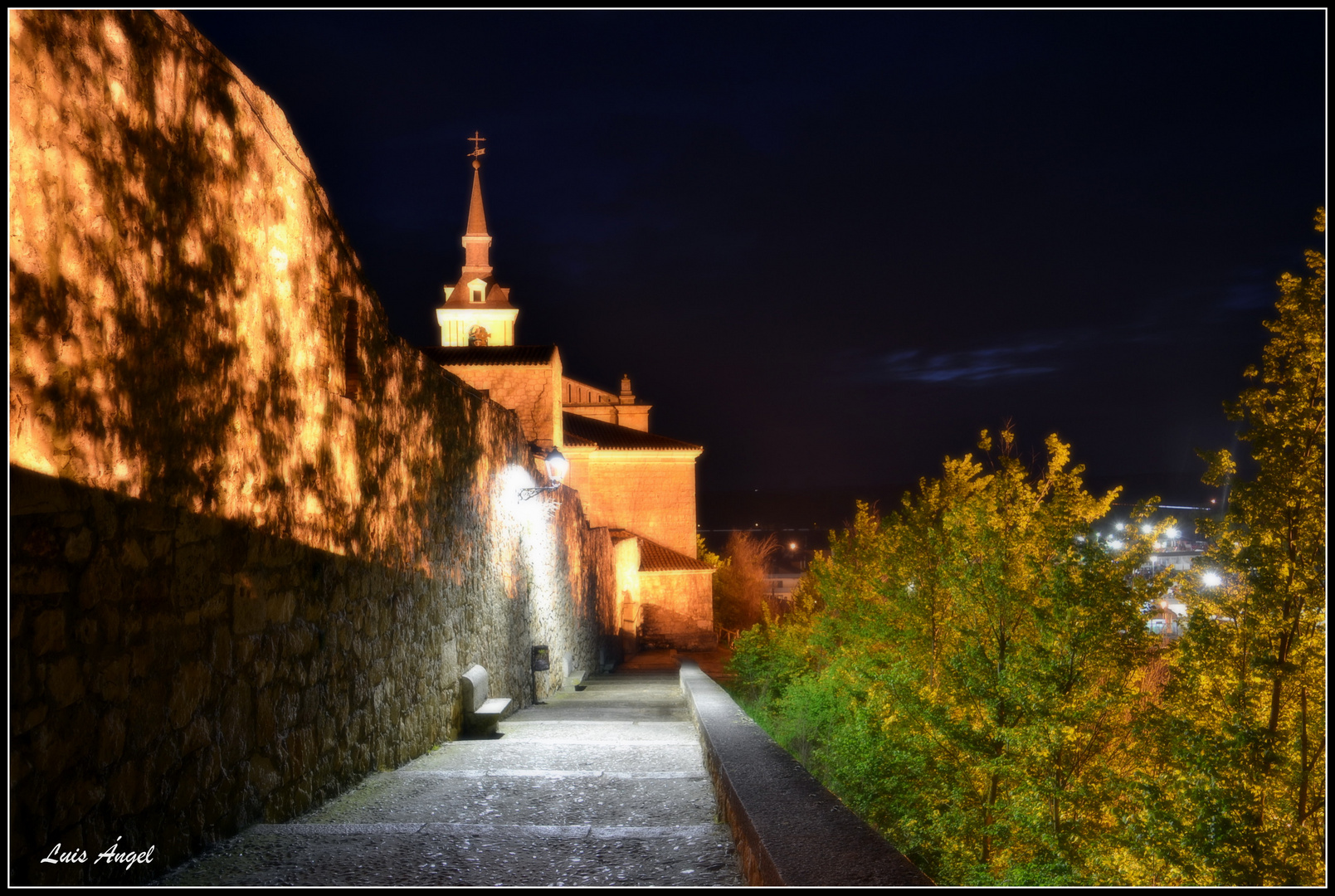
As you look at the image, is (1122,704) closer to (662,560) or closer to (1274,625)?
(1274,625)

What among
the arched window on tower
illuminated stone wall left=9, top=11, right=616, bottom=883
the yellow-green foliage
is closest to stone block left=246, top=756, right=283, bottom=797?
illuminated stone wall left=9, top=11, right=616, bottom=883

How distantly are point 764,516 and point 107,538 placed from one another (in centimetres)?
10496

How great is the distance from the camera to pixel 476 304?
4275 cm

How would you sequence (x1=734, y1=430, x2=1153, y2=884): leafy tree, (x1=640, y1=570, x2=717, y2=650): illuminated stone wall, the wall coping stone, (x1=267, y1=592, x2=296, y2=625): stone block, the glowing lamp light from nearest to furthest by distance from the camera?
the wall coping stone
(x1=267, y1=592, x2=296, y2=625): stone block
the glowing lamp light
(x1=734, y1=430, x2=1153, y2=884): leafy tree
(x1=640, y1=570, x2=717, y2=650): illuminated stone wall

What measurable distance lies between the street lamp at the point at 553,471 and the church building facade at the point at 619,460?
8.36 m

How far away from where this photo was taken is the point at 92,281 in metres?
2.32

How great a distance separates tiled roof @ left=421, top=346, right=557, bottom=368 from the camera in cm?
1859

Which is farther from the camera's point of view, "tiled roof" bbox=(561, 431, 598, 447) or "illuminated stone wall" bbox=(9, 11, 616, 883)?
"tiled roof" bbox=(561, 431, 598, 447)

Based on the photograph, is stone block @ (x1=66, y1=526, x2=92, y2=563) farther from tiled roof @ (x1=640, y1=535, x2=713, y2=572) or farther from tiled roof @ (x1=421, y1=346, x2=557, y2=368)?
tiled roof @ (x1=640, y1=535, x2=713, y2=572)

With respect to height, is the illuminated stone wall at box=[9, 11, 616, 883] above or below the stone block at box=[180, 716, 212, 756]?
above

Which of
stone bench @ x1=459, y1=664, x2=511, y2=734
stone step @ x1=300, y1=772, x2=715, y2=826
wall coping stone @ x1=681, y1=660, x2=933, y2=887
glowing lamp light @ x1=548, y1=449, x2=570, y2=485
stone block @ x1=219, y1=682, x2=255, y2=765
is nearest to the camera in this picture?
wall coping stone @ x1=681, y1=660, x2=933, y2=887

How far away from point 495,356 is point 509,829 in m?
16.2

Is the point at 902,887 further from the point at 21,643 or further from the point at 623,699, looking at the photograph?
the point at 623,699

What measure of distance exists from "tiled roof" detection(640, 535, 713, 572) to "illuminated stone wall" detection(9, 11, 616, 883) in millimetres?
21982
